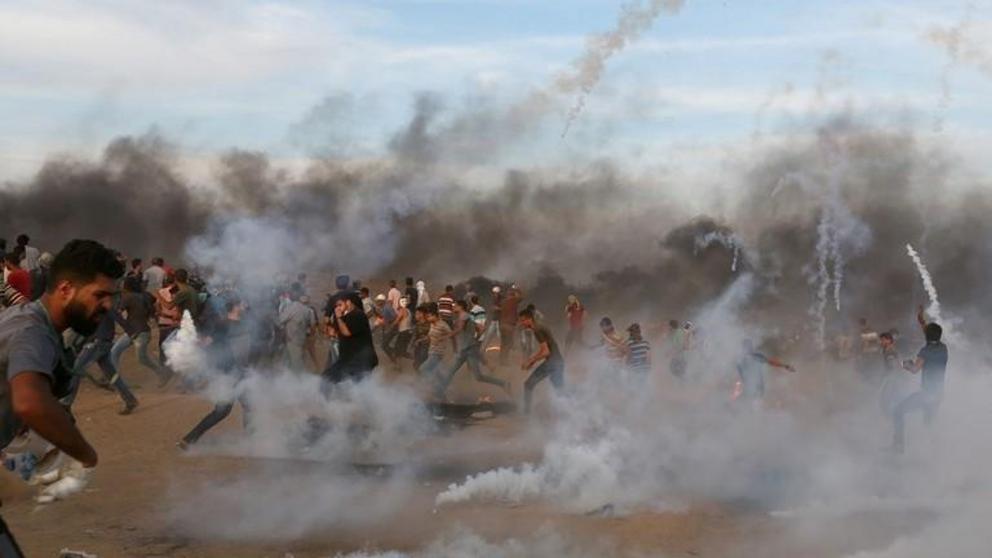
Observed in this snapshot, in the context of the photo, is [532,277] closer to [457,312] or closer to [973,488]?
[457,312]

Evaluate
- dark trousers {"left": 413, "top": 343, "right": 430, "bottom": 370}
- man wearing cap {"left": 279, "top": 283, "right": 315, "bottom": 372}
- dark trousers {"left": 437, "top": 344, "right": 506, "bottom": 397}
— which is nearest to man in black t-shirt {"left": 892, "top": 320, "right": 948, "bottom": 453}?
dark trousers {"left": 437, "top": 344, "right": 506, "bottom": 397}

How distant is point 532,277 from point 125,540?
2710cm

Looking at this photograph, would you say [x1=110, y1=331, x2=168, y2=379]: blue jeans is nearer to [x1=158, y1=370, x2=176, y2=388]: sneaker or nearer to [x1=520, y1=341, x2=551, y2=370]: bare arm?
[x1=158, y1=370, x2=176, y2=388]: sneaker

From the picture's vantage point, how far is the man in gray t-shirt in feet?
11.7

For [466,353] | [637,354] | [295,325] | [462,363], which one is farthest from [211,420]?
[637,354]

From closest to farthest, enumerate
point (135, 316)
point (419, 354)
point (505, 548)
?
point (505, 548) → point (135, 316) → point (419, 354)

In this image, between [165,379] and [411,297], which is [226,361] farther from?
[411,297]

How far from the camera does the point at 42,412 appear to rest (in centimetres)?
354

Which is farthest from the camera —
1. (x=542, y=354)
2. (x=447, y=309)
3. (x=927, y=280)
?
(x=927, y=280)

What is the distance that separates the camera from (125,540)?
29.9 feet

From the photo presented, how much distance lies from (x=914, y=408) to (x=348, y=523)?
21.1 ft

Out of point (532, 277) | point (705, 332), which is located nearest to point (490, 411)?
point (705, 332)

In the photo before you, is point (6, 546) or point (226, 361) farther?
point (226, 361)

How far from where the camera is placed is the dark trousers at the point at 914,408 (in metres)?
12.7
